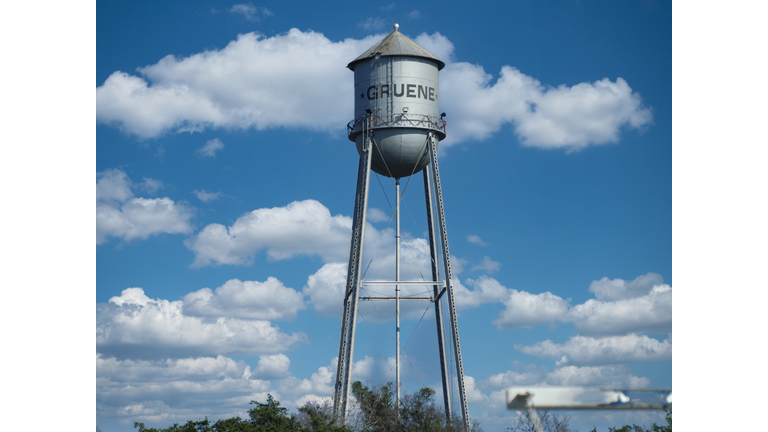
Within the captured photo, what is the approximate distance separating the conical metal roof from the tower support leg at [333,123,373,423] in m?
3.75

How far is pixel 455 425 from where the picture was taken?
136ft

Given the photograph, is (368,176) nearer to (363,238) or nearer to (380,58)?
(363,238)

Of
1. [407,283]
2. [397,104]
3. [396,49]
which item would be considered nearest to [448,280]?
[407,283]

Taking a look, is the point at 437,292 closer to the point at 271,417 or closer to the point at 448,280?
the point at 448,280

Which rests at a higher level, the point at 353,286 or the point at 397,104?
the point at 397,104

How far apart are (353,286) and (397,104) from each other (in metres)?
8.92

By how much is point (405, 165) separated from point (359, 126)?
2.93 metres

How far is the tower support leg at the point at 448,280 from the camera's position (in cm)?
3841

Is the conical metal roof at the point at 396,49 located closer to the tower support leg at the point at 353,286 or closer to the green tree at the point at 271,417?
the tower support leg at the point at 353,286

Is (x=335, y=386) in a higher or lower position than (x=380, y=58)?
lower

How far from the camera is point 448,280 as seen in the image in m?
39.7

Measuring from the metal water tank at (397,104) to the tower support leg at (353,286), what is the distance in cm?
78

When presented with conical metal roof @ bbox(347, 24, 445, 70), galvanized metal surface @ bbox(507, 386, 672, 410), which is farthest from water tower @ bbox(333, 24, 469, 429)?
galvanized metal surface @ bbox(507, 386, 672, 410)
